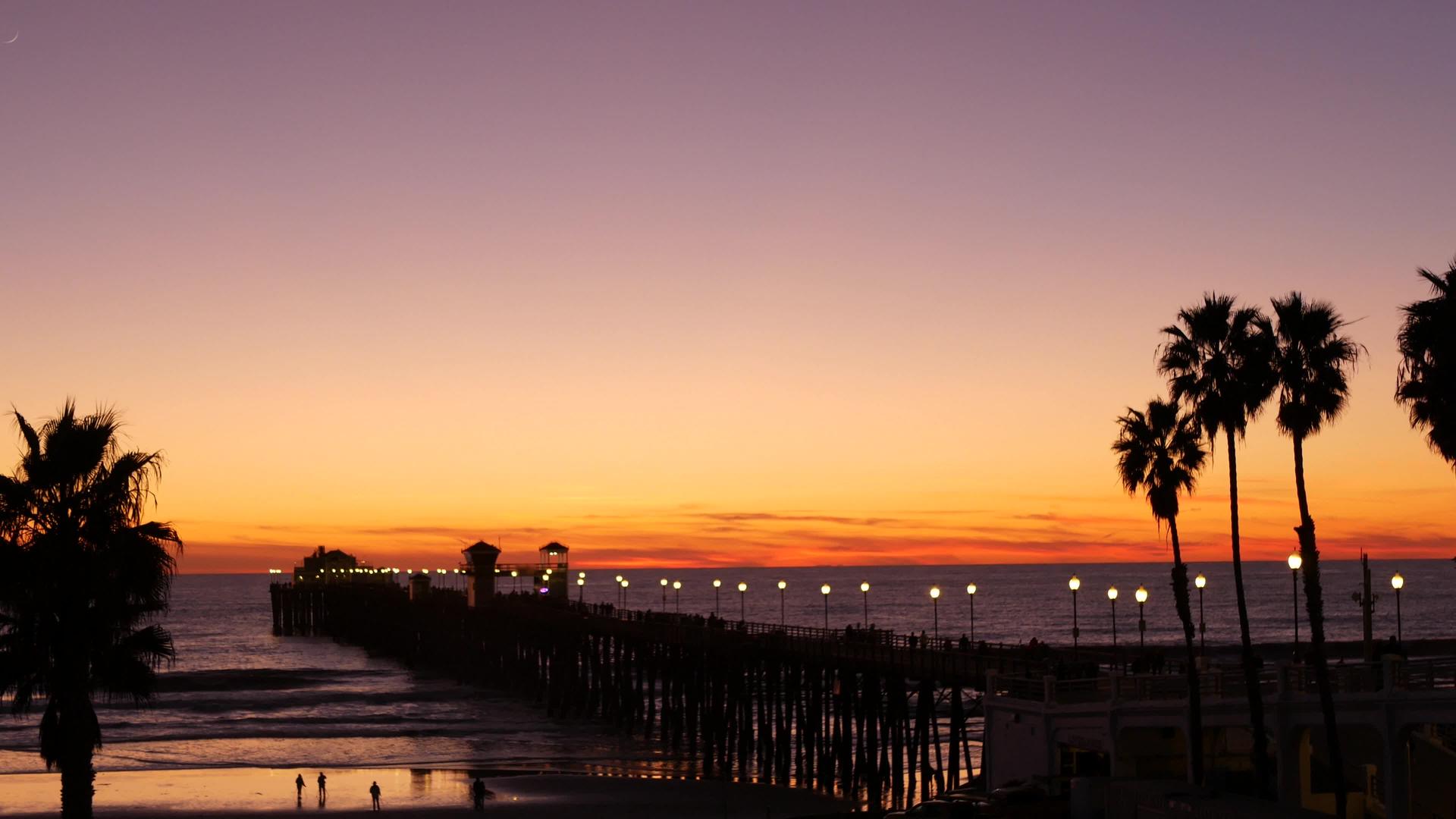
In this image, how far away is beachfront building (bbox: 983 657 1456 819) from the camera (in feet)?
83.0

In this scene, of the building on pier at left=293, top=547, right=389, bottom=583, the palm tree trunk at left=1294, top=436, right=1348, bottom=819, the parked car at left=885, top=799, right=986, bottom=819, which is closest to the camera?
the palm tree trunk at left=1294, top=436, right=1348, bottom=819

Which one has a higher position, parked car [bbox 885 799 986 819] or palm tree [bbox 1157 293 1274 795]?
palm tree [bbox 1157 293 1274 795]

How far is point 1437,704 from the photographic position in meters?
24.8

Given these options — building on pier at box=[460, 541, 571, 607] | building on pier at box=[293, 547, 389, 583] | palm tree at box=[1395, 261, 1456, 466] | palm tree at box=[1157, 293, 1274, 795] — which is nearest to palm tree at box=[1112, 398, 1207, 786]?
palm tree at box=[1157, 293, 1274, 795]

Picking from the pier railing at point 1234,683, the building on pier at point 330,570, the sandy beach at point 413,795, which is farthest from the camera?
the building on pier at point 330,570

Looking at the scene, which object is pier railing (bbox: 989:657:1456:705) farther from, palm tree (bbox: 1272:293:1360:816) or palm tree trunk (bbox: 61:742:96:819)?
palm tree trunk (bbox: 61:742:96:819)

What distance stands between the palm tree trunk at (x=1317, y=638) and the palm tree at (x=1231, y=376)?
1.28 meters

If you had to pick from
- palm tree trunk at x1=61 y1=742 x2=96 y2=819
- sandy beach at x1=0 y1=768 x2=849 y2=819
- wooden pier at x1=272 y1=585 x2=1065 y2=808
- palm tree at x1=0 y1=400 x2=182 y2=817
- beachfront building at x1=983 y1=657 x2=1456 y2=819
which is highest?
palm tree at x1=0 y1=400 x2=182 y2=817

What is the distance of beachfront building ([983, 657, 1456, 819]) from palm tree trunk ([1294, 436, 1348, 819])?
2.29 feet

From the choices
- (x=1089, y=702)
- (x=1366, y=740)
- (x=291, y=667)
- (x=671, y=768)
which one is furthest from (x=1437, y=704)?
(x=291, y=667)

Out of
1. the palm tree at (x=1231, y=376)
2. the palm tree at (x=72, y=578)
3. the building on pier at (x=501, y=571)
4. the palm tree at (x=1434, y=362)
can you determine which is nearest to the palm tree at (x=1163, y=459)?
the palm tree at (x=1231, y=376)

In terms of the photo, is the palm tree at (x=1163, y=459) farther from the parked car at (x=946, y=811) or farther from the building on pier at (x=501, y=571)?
the building on pier at (x=501, y=571)

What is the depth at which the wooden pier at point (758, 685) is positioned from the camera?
43.0m

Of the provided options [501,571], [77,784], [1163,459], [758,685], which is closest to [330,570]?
[501,571]
